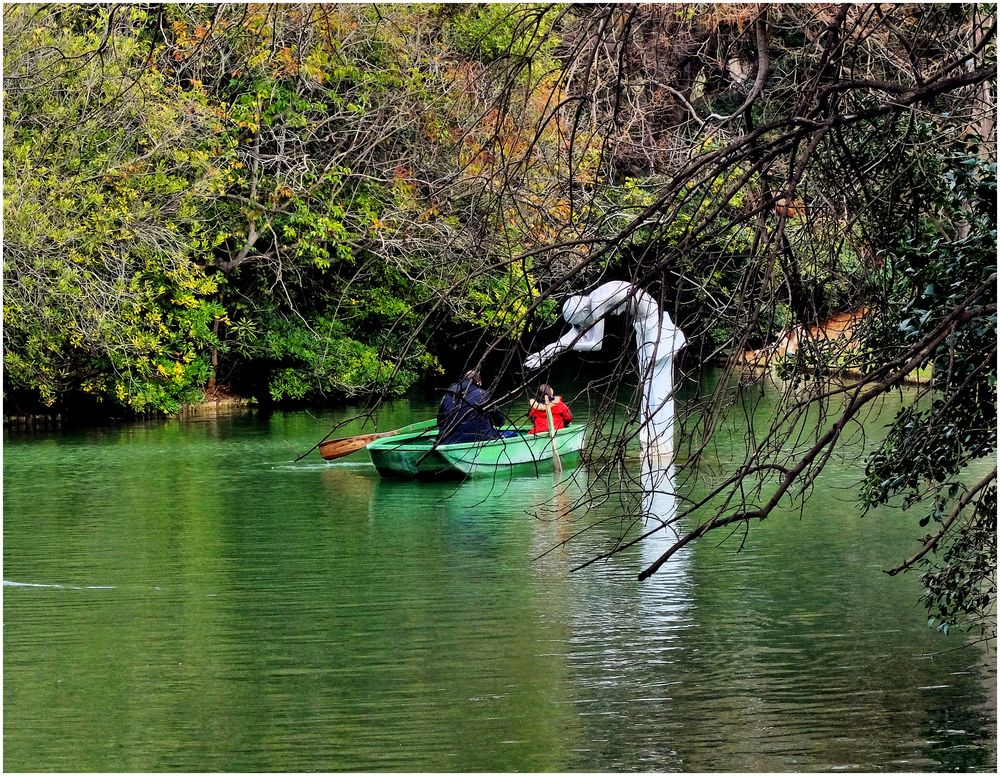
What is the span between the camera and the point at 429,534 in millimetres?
14836

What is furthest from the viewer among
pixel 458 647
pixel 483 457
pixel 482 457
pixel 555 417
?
pixel 555 417

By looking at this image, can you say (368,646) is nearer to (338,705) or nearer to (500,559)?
(338,705)

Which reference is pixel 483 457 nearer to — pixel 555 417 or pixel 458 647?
pixel 555 417

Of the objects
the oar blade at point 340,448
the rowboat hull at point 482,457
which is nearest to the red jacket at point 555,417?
the rowboat hull at point 482,457

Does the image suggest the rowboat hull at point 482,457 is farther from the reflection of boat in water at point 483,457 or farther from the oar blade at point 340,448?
the oar blade at point 340,448

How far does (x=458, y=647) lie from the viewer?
32.5 feet

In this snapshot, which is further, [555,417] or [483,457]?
[555,417]

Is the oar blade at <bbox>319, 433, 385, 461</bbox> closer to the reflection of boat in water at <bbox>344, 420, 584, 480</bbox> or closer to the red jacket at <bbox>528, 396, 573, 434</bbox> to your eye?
the reflection of boat in water at <bbox>344, 420, 584, 480</bbox>

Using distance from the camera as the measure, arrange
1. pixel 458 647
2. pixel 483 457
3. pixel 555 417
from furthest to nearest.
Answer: pixel 555 417 → pixel 483 457 → pixel 458 647

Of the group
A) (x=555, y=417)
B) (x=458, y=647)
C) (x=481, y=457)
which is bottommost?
(x=458, y=647)

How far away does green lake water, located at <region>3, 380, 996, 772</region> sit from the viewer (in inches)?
300

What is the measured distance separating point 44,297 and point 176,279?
3.25 m

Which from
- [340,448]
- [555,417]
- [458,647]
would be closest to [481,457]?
[555,417]

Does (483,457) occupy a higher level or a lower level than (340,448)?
lower
